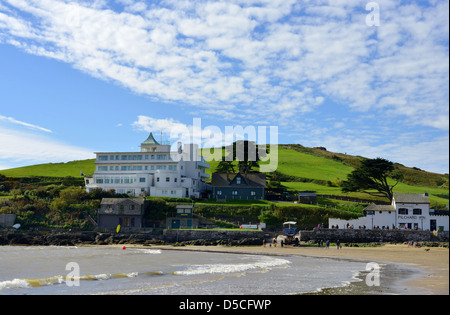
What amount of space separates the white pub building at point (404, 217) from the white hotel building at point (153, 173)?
2815 centimetres

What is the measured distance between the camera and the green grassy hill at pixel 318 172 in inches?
3691

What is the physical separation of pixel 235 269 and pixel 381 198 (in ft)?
200

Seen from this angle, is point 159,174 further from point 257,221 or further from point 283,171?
point 283,171

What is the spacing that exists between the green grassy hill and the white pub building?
71.5ft

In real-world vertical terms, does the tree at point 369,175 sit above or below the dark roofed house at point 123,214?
above

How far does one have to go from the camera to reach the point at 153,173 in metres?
77.9

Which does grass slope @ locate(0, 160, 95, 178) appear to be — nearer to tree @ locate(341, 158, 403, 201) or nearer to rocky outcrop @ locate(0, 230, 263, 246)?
rocky outcrop @ locate(0, 230, 263, 246)

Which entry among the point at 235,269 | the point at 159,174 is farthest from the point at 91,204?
the point at 235,269

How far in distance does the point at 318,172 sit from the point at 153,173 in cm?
5124

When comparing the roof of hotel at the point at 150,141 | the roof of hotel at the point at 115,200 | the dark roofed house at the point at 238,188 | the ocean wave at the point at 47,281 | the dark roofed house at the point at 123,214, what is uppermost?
the roof of hotel at the point at 150,141

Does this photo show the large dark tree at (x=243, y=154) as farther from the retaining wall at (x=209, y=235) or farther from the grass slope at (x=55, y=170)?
the grass slope at (x=55, y=170)

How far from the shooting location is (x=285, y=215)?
6469 cm

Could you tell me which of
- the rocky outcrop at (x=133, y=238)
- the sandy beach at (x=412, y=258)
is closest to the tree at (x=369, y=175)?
the sandy beach at (x=412, y=258)

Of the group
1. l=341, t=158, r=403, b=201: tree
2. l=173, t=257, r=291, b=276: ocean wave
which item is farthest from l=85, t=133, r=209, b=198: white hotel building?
l=173, t=257, r=291, b=276: ocean wave
